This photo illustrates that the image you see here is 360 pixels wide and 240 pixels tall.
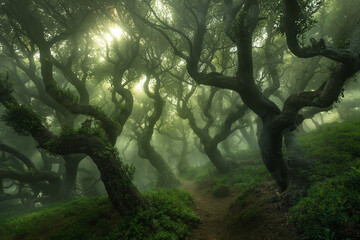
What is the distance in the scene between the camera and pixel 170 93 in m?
20.4

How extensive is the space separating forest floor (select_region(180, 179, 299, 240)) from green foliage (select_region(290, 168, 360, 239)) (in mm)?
580

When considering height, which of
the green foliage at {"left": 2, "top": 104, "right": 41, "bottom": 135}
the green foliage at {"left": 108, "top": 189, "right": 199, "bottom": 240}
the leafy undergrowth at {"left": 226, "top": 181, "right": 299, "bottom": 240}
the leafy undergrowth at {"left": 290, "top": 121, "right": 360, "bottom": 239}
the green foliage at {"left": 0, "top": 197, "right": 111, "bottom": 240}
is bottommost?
the leafy undergrowth at {"left": 226, "top": 181, "right": 299, "bottom": 240}

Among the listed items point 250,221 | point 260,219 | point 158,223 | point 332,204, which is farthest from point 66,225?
point 332,204

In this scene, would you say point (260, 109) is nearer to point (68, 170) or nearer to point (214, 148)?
point (214, 148)

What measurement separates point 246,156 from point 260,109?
14182 mm

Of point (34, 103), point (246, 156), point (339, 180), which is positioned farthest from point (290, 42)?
point (34, 103)

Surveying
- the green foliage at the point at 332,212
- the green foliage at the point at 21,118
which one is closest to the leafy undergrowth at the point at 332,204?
the green foliage at the point at 332,212

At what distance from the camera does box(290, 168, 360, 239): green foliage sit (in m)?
3.62

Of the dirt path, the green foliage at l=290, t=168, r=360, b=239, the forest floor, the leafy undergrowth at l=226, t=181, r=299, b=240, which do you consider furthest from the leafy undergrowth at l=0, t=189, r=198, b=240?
the green foliage at l=290, t=168, r=360, b=239

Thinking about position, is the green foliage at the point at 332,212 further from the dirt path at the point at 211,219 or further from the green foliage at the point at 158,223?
the green foliage at the point at 158,223

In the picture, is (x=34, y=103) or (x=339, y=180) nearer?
(x=339, y=180)

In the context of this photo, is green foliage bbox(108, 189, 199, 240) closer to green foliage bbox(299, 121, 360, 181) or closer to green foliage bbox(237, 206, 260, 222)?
green foliage bbox(237, 206, 260, 222)

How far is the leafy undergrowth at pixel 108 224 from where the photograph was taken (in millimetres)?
6316

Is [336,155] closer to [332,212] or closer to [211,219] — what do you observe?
[332,212]
